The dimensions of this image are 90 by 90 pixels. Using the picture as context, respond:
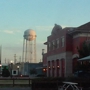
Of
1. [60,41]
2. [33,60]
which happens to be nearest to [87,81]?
[60,41]

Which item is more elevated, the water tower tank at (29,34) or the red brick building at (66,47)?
the water tower tank at (29,34)

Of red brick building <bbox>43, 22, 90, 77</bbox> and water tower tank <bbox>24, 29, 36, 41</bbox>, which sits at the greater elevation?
water tower tank <bbox>24, 29, 36, 41</bbox>

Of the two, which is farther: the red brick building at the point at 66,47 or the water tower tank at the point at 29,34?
the water tower tank at the point at 29,34

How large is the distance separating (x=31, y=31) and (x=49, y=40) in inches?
898

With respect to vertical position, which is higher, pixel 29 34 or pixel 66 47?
pixel 29 34

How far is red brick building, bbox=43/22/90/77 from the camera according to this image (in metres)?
63.4

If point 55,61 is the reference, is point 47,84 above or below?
below

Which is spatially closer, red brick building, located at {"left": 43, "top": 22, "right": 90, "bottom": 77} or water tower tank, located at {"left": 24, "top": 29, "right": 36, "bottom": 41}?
red brick building, located at {"left": 43, "top": 22, "right": 90, "bottom": 77}

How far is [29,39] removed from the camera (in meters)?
104

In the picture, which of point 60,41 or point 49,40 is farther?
point 49,40

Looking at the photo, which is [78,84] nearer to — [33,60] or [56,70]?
[56,70]

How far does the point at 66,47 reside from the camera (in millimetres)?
66750

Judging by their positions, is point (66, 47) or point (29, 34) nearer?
point (66, 47)

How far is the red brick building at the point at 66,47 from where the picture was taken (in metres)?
63.4
